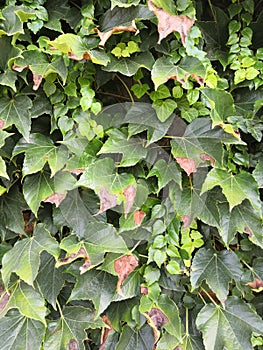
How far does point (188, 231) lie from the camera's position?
1.11 m

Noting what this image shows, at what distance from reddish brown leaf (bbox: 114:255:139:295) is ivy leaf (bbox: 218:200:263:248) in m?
0.24

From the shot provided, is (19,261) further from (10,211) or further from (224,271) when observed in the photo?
(224,271)

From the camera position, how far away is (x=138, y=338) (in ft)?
3.78

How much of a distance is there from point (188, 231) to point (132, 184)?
0.23 m

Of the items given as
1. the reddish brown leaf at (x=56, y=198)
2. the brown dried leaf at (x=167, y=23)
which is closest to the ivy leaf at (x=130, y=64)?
the brown dried leaf at (x=167, y=23)

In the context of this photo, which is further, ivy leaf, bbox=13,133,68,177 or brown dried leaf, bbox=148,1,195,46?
ivy leaf, bbox=13,133,68,177

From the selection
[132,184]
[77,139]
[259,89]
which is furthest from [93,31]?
[259,89]

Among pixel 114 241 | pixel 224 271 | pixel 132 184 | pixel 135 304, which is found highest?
pixel 132 184

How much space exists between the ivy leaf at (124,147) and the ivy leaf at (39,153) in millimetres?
109

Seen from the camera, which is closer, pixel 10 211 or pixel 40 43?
pixel 40 43

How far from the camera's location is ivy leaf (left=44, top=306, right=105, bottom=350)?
112 centimetres

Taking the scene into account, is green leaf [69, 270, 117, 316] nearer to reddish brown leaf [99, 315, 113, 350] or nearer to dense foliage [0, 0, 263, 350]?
dense foliage [0, 0, 263, 350]

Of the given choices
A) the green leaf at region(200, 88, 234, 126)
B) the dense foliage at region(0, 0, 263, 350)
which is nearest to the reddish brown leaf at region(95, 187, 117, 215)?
the dense foliage at region(0, 0, 263, 350)

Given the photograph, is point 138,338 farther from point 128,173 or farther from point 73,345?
point 128,173
